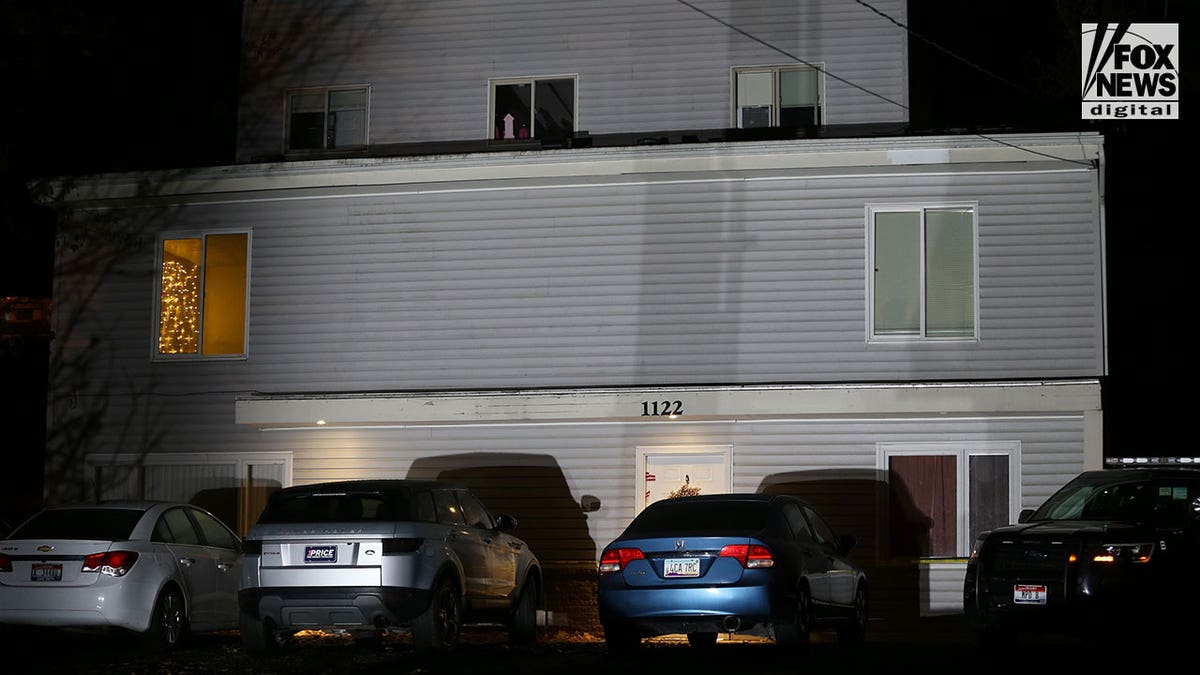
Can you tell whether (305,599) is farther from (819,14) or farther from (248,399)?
(819,14)

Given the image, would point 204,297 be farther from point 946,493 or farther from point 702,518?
point 946,493

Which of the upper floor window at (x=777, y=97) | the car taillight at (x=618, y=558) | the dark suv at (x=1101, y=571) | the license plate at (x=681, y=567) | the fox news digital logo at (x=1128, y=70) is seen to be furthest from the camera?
the fox news digital logo at (x=1128, y=70)

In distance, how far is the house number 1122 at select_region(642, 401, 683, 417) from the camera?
65.4 ft

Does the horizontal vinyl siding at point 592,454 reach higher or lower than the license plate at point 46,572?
higher

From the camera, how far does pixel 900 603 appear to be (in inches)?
777

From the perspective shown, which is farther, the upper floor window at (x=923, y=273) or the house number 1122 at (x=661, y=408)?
the upper floor window at (x=923, y=273)

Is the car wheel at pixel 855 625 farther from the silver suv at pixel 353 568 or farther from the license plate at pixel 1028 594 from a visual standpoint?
the silver suv at pixel 353 568

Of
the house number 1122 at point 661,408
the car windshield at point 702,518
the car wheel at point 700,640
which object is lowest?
the car wheel at point 700,640

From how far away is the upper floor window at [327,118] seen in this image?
78.2 feet

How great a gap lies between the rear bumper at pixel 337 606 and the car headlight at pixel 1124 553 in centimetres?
585

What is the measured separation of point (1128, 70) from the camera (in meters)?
23.4

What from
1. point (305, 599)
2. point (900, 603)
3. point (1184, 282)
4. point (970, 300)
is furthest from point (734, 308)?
point (1184, 282)

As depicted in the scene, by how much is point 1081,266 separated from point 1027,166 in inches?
56.1

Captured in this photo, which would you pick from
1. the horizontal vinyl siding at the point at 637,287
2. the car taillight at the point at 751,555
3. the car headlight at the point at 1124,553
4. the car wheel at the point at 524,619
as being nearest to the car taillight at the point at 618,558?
→ the car taillight at the point at 751,555
